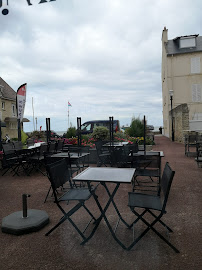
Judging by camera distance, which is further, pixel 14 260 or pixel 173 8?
pixel 173 8

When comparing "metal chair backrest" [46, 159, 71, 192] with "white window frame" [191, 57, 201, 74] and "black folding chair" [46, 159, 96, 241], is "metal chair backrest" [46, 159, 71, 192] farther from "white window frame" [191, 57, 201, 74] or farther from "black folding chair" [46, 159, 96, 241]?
"white window frame" [191, 57, 201, 74]

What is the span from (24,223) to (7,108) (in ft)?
98.6

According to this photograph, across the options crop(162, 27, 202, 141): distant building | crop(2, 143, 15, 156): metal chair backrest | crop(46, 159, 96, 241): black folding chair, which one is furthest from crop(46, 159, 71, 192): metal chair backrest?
crop(162, 27, 202, 141): distant building

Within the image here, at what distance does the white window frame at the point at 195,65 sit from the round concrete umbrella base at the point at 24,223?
23.0m

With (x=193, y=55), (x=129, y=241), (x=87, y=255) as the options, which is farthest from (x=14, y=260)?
(x=193, y=55)

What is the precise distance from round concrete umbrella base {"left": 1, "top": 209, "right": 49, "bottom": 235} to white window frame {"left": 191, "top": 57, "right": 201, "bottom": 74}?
23027mm

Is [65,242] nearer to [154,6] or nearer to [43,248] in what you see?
[43,248]

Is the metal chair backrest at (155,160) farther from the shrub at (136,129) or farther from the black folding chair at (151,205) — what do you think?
the shrub at (136,129)

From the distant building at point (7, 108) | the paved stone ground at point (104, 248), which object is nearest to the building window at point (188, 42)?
the distant building at point (7, 108)

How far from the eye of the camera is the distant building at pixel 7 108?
29672mm

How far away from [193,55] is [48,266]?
79.6ft

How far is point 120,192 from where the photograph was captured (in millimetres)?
5215

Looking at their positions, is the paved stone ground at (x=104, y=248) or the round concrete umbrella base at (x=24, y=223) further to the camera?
the round concrete umbrella base at (x=24, y=223)

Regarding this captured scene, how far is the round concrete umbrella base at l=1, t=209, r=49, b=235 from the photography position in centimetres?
332
